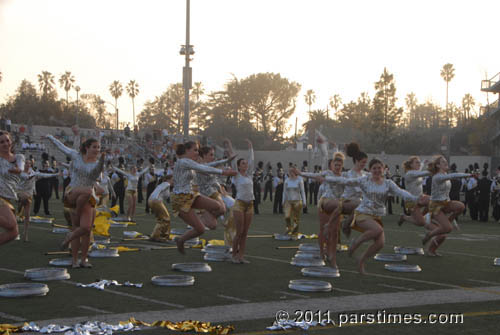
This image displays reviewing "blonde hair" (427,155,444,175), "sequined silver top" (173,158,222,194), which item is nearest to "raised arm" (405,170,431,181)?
"blonde hair" (427,155,444,175)

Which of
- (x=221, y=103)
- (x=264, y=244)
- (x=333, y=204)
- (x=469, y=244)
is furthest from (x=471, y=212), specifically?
(x=221, y=103)

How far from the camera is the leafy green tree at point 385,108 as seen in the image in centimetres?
6562

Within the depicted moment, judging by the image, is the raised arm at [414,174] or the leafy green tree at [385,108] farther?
the leafy green tree at [385,108]

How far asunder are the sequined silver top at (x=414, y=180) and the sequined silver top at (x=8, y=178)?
8128 mm

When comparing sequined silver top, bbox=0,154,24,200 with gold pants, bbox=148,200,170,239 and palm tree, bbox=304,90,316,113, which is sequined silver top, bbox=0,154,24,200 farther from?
palm tree, bbox=304,90,316,113

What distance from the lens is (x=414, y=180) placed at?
15414mm

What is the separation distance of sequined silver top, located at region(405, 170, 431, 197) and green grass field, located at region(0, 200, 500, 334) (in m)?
1.77

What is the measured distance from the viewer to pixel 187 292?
916 cm

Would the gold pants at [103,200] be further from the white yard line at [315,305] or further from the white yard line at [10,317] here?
the white yard line at [10,317]

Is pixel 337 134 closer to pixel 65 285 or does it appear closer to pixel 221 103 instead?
pixel 221 103

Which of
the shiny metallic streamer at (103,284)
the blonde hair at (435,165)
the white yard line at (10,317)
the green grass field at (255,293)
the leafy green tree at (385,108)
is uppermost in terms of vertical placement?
the leafy green tree at (385,108)

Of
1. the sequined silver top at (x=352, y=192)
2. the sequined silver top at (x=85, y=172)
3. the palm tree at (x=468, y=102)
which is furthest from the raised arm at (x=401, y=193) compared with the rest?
the palm tree at (x=468, y=102)

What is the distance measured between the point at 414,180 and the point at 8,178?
9212 millimetres

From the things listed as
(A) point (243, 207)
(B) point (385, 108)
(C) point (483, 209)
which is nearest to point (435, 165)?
(A) point (243, 207)
